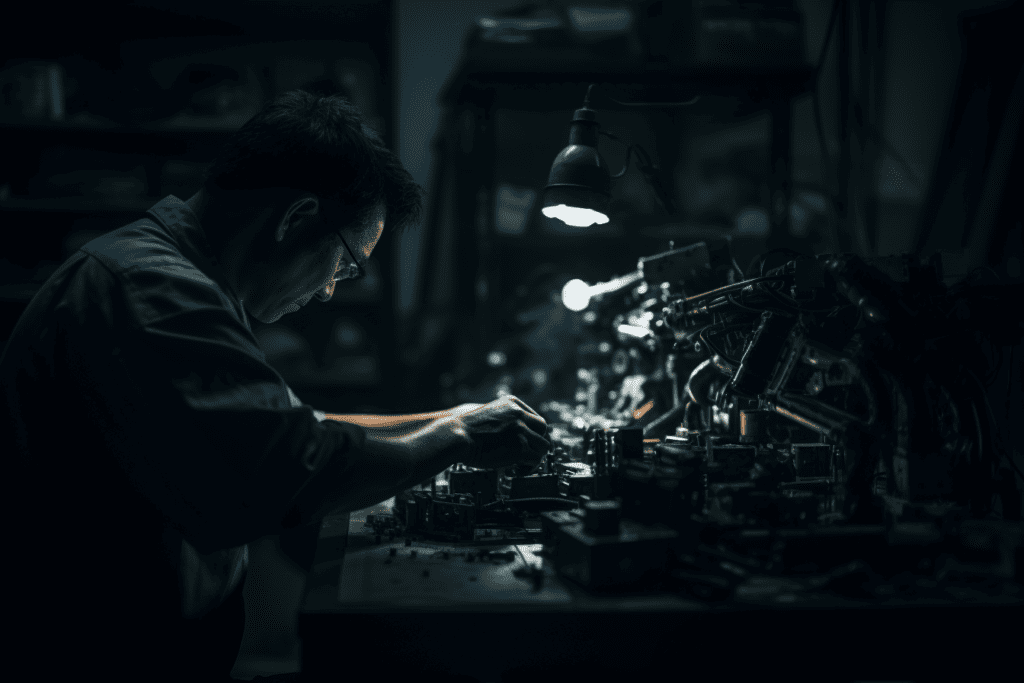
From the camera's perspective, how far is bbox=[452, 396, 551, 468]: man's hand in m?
1.28

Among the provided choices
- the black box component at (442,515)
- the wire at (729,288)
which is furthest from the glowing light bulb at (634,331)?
the black box component at (442,515)

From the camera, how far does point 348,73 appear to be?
314 centimetres

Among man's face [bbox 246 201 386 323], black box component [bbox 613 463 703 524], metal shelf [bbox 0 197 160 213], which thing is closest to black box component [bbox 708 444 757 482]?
black box component [bbox 613 463 703 524]

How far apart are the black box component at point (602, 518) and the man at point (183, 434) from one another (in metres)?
0.34

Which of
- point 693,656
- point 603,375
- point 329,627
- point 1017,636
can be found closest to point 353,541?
point 329,627

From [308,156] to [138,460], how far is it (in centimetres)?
57

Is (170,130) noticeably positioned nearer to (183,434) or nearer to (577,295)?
(577,295)

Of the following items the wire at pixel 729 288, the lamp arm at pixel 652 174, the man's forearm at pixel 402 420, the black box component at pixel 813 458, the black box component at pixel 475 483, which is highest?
the lamp arm at pixel 652 174

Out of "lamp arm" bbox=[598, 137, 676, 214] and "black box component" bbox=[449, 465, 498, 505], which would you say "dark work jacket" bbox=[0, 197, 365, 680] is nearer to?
"black box component" bbox=[449, 465, 498, 505]

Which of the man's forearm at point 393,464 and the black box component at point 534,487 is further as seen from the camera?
the black box component at point 534,487

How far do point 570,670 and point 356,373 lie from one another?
2493 mm

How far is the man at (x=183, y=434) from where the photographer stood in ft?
3.25

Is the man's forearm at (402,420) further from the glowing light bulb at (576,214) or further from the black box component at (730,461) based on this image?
the glowing light bulb at (576,214)

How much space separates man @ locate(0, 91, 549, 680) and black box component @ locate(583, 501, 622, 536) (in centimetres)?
34
